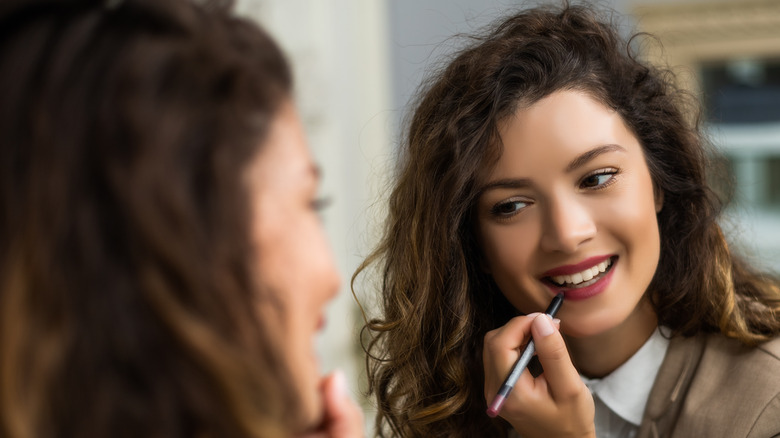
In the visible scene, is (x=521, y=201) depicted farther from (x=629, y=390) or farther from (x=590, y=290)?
(x=629, y=390)

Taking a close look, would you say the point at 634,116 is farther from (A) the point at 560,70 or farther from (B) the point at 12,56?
(B) the point at 12,56

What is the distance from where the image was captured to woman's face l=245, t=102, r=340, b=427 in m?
0.51

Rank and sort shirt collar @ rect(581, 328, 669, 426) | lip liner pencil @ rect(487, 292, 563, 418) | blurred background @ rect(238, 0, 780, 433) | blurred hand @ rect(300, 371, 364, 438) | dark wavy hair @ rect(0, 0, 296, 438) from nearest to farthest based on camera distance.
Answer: dark wavy hair @ rect(0, 0, 296, 438) → blurred hand @ rect(300, 371, 364, 438) → lip liner pencil @ rect(487, 292, 563, 418) → shirt collar @ rect(581, 328, 669, 426) → blurred background @ rect(238, 0, 780, 433)

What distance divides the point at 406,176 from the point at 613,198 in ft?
0.93

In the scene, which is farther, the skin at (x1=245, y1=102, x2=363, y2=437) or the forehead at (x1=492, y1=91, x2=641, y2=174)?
the forehead at (x1=492, y1=91, x2=641, y2=174)

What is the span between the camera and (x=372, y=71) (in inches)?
100.0

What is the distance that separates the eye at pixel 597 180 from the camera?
915 mm

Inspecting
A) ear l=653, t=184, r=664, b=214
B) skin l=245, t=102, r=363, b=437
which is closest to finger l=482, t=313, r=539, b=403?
ear l=653, t=184, r=664, b=214

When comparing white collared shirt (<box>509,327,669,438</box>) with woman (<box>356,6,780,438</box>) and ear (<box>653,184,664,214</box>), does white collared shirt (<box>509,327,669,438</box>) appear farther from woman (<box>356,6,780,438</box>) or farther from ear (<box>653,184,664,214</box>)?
ear (<box>653,184,664,214</box>)

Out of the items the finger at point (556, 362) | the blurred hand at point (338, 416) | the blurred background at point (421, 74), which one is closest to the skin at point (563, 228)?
the finger at point (556, 362)

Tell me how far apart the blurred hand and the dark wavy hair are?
0.17 meters

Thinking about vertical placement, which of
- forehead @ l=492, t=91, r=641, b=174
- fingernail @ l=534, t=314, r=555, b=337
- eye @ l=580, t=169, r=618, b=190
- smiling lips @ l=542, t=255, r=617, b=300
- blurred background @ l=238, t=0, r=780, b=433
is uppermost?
forehead @ l=492, t=91, r=641, b=174

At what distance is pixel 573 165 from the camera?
895 mm

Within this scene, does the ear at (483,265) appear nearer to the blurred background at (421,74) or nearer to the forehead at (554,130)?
the forehead at (554,130)
